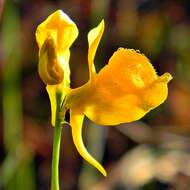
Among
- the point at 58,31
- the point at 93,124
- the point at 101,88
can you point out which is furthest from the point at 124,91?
the point at 93,124

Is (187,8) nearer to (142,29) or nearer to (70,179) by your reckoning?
(142,29)

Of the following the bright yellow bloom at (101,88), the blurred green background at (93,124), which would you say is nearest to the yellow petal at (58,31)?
the bright yellow bloom at (101,88)

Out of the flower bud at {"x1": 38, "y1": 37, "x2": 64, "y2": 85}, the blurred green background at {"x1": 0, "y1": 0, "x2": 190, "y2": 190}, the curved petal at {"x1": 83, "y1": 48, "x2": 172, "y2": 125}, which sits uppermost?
the flower bud at {"x1": 38, "y1": 37, "x2": 64, "y2": 85}

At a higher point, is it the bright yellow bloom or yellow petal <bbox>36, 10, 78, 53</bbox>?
yellow petal <bbox>36, 10, 78, 53</bbox>

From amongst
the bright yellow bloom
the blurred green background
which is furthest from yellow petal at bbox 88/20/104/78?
the blurred green background

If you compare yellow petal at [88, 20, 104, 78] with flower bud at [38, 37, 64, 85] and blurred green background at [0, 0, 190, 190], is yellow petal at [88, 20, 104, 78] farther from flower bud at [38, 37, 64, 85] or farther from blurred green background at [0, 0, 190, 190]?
blurred green background at [0, 0, 190, 190]

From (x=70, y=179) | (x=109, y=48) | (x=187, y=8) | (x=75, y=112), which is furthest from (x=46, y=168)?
(x=75, y=112)
